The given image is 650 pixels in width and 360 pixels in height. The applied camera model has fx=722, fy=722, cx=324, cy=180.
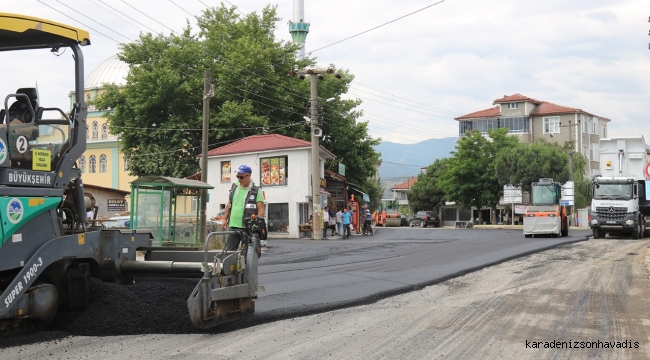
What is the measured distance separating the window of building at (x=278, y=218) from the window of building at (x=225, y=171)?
3.98 m

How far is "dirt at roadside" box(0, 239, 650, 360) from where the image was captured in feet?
23.6

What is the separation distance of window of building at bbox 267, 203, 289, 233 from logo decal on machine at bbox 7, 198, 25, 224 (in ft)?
116

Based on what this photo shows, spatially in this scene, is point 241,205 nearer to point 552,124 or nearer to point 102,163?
point 102,163

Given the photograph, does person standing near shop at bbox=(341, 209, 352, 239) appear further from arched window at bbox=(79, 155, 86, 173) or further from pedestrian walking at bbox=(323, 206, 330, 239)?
arched window at bbox=(79, 155, 86, 173)

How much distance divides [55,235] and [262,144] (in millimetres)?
36590

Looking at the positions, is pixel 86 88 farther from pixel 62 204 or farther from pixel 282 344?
pixel 282 344

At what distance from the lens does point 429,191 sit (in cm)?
9119

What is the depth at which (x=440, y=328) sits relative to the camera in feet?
28.5

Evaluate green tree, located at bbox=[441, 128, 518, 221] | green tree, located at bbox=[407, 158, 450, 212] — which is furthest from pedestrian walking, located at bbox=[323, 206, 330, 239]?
green tree, located at bbox=[407, 158, 450, 212]

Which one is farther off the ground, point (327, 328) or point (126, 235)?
point (126, 235)

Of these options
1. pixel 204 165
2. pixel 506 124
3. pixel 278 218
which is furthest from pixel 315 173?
pixel 506 124

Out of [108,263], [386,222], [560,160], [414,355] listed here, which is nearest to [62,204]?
[108,263]

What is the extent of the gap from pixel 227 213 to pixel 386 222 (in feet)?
232

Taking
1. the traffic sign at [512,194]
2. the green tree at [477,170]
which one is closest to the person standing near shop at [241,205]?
the traffic sign at [512,194]
